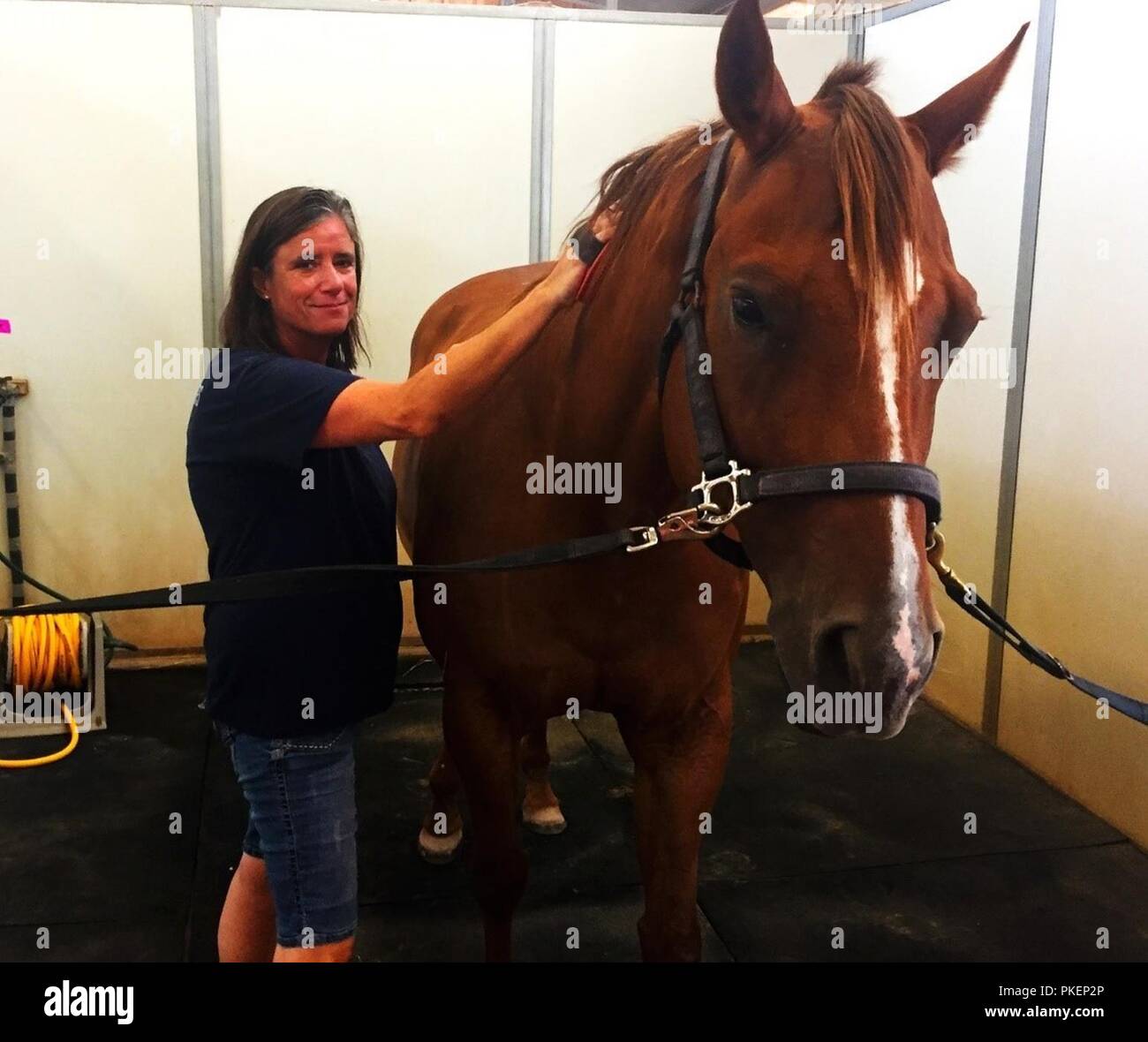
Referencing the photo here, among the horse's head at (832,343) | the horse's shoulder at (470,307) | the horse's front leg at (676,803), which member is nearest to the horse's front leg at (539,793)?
the horse's front leg at (676,803)

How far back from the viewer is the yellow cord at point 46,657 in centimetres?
331

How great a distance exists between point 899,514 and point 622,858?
73.1 inches

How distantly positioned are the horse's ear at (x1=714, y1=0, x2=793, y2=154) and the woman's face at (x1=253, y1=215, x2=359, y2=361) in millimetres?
636

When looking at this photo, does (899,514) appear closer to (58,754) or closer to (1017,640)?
(1017,640)

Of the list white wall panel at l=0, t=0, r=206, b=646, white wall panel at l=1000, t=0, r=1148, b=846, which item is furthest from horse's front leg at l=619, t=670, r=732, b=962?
white wall panel at l=0, t=0, r=206, b=646

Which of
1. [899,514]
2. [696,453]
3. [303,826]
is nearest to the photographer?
[899,514]

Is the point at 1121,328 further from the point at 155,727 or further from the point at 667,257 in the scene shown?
the point at 155,727

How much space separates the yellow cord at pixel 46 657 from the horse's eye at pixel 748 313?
9.73 ft

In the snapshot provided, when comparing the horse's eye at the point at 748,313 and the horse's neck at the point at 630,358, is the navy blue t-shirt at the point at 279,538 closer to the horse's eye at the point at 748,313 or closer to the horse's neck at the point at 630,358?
the horse's neck at the point at 630,358

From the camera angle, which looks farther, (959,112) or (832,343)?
(959,112)

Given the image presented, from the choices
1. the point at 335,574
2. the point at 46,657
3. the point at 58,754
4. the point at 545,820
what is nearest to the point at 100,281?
the point at 46,657

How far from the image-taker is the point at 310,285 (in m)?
1.46

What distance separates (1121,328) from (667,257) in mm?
1933

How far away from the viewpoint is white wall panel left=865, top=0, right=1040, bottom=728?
10.3 ft
